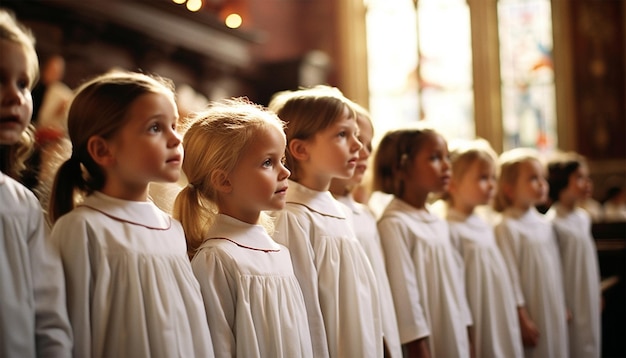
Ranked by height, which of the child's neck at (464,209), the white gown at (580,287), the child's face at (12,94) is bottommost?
the white gown at (580,287)

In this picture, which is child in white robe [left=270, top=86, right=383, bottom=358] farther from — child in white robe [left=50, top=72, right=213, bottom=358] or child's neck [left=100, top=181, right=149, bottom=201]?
child's neck [left=100, top=181, right=149, bottom=201]

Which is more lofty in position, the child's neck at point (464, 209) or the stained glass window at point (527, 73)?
the stained glass window at point (527, 73)

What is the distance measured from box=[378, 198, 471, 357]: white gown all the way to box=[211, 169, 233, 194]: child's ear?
107 centimetres

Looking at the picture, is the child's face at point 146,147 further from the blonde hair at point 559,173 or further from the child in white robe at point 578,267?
the blonde hair at point 559,173

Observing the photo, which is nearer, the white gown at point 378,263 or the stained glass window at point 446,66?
the white gown at point 378,263

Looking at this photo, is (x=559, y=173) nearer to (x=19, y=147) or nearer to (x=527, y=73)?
(x=19, y=147)

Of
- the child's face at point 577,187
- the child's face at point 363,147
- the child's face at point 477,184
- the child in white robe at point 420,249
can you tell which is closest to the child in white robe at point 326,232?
the child's face at point 363,147

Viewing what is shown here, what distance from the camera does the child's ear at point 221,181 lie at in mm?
2379

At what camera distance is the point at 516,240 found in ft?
13.9

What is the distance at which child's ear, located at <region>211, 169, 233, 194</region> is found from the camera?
93.7 inches

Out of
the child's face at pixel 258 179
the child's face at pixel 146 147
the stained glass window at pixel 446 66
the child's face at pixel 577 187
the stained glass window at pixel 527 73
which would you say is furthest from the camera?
the stained glass window at pixel 446 66

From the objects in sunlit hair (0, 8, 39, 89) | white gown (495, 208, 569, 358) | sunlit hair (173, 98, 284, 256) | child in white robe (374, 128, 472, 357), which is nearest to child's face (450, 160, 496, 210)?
child in white robe (374, 128, 472, 357)

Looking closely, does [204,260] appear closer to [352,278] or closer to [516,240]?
[352,278]

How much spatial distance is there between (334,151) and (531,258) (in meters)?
1.94
